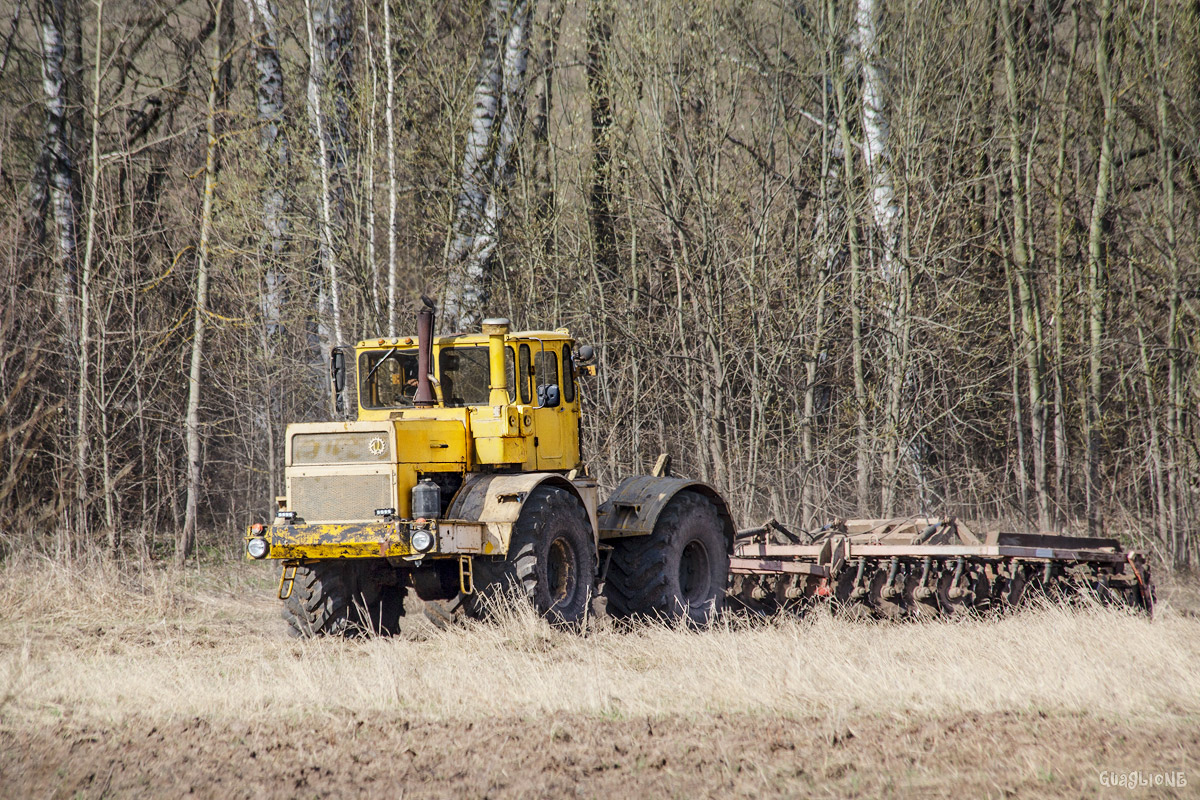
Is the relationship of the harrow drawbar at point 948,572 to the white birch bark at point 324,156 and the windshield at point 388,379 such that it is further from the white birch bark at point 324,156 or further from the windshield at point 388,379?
the white birch bark at point 324,156

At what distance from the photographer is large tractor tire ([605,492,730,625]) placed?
9945 mm

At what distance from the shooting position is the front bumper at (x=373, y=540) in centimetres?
838

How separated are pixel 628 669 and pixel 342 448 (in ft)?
9.25

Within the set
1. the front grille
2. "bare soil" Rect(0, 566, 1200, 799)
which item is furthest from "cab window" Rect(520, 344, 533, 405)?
"bare soil" Rect(0, 566, 1200, 799)

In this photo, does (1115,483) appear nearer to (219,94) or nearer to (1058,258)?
Answer: (1058,258)

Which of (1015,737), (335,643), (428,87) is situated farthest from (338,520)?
(428,87)

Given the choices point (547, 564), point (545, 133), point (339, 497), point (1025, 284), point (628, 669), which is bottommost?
point (628, 669)

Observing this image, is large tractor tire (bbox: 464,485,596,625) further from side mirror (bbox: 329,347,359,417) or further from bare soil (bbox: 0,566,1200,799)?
side mirror (bbox: 329,347,359,417)

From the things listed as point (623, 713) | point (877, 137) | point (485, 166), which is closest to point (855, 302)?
point (877, 137)

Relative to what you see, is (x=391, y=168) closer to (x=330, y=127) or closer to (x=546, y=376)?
(x=330, y=127)

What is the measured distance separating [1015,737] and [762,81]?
41.8 ft

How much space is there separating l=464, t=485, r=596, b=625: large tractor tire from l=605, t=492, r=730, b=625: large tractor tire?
0.55m

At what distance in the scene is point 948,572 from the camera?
10008 millimetres

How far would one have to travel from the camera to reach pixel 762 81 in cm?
1664
